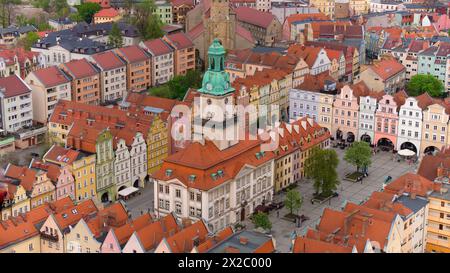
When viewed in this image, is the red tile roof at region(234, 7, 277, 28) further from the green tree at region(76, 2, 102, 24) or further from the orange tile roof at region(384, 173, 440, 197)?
the orange tile roof at region(384, 173, 440, 197)

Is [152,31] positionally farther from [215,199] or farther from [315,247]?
[315,247]

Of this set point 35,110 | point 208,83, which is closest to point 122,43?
point 35,110

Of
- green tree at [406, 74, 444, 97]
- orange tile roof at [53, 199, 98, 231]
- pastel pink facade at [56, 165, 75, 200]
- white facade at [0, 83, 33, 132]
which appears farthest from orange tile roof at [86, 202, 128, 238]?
green tree at [406, 74, 444, 97]

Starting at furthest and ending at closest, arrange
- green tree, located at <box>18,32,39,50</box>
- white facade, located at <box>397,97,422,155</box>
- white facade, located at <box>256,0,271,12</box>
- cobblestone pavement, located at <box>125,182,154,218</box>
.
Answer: white facade, located at <box>256,0,271,12</box>, green tree, located at <box>18,32,39,50</box>, white facade, located at <box>397,97,422,155</box>, cobblestone pavement, located at <box>125,182,154,218</box>

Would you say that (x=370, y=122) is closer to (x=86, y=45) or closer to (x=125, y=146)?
(x=125, y=146)

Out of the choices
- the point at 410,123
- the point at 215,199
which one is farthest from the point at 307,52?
the point at 215,199

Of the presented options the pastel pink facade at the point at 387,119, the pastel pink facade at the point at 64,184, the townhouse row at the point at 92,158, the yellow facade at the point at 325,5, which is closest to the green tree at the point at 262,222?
the townhouse row at the point at 92,158

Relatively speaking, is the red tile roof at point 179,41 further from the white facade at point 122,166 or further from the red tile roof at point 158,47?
the white facade at point 122,166
